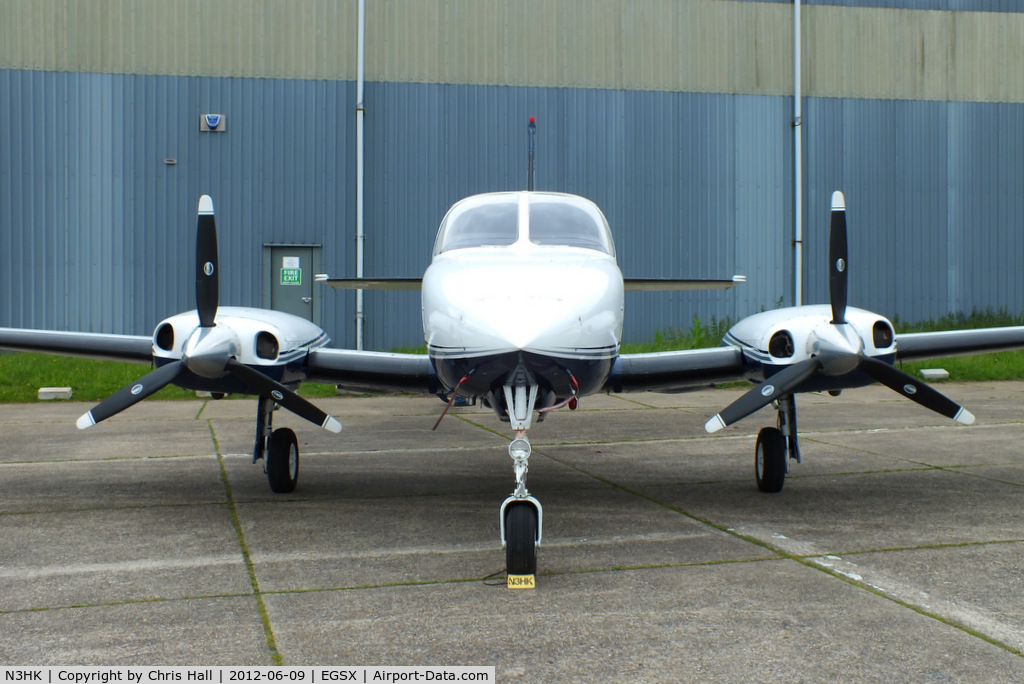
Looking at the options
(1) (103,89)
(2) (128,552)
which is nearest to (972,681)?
(2) (128,552)

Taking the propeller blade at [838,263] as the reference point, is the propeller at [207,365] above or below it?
below

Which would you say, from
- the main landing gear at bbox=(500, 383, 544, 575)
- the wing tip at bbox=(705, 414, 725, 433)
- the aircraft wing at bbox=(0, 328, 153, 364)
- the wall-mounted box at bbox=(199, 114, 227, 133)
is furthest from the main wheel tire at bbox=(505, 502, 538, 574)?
the wall-mounted box at bbox=(199, 114, 227, 133)

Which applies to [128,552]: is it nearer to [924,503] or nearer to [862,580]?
[862,580]

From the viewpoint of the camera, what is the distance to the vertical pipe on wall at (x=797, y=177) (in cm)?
1972

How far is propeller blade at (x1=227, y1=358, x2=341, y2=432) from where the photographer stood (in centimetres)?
673

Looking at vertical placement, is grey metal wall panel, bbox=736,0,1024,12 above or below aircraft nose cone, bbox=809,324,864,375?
above

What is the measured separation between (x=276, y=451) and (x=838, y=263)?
4.62 metres

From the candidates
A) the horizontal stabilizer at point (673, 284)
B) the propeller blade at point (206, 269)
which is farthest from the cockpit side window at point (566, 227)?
the propeller blade at point (206, 269)

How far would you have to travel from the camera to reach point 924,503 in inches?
278

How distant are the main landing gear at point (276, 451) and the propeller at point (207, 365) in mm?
748

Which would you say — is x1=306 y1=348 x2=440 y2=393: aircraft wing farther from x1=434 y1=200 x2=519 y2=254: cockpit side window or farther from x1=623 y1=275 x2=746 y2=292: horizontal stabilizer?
x1=623 y1=275 x2=746 y2=292: horizontal stabilizer

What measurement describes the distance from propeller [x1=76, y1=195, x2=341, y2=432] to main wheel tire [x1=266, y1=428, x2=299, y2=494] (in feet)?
2.67

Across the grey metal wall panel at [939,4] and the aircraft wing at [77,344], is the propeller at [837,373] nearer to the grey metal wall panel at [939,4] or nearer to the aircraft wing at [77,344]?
the aircraft wing at [77,344]

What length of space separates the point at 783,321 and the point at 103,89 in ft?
51.6
